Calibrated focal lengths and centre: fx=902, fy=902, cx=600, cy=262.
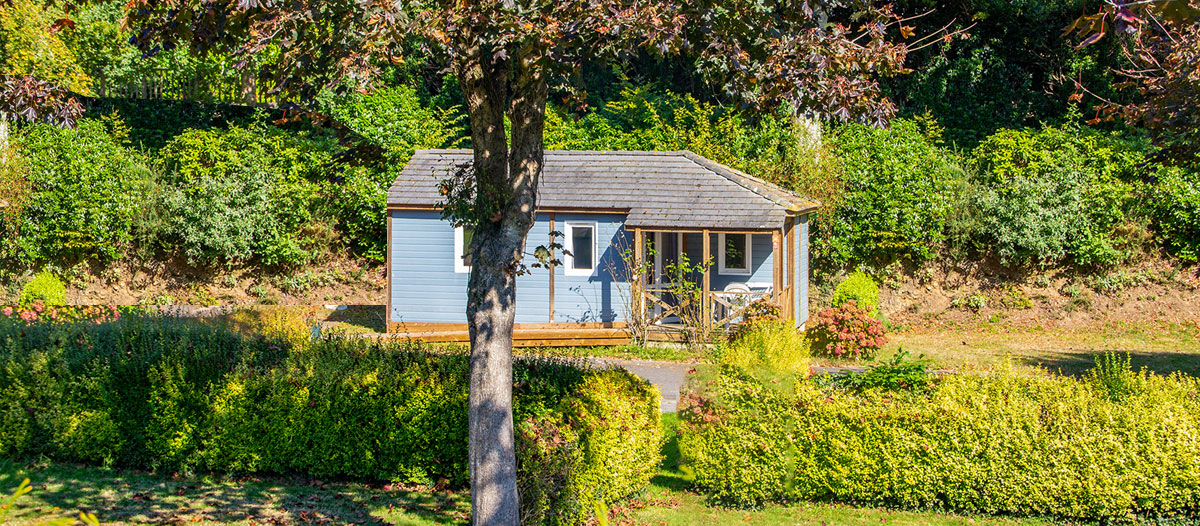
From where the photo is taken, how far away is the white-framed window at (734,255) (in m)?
18.1

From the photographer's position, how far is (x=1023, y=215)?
19.8 m

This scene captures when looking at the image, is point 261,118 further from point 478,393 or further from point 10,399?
point 478,393

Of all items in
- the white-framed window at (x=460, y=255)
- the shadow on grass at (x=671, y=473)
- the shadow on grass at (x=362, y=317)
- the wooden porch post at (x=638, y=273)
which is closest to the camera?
the shadow on grass at (x=671, y=473)

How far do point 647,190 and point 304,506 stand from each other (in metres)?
10.8

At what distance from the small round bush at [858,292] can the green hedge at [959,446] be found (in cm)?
995

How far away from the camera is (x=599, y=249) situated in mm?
17312

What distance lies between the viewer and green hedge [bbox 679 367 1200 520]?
300 inches

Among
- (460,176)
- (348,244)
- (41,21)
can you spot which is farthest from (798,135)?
(41,21)

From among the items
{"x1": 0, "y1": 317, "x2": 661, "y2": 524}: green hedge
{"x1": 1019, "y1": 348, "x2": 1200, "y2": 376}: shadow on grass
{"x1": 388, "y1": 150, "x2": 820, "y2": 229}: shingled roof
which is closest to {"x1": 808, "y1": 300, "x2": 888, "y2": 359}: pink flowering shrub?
{"x1": 388, "y1": 150, "x2": 820, "y2": 229}: shingled roof

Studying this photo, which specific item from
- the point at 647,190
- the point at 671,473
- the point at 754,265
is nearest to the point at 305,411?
the point at 671,473

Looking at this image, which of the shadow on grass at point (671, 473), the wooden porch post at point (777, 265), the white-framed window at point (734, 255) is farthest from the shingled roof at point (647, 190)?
the shadow on grass at point (671, 473)

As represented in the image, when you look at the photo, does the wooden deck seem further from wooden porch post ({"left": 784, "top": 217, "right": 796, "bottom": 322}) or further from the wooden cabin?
wooden porch post ({"left": 784, "top": 217, "right": 796, "bottom": 322})

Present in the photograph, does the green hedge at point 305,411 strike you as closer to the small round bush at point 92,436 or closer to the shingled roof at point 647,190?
the small round bush at point 92,436

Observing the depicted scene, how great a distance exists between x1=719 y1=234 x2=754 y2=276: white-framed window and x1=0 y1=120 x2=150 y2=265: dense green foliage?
43.8 feet
